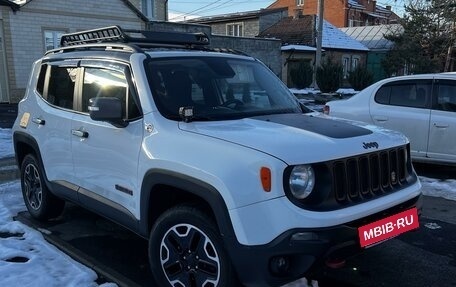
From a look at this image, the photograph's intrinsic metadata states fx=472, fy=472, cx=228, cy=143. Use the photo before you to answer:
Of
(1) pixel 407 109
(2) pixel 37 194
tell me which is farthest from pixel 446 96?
(2) pixel 37 194

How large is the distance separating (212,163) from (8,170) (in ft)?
19.7

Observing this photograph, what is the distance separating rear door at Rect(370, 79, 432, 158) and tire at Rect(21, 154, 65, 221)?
4916mm

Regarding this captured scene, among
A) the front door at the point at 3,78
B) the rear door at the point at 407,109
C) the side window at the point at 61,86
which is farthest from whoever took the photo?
the front door at the point at 3,78

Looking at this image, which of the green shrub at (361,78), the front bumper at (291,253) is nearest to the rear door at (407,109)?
the front bumper at (291,253)

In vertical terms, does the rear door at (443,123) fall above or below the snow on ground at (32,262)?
above

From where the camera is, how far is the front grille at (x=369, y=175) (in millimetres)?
3004

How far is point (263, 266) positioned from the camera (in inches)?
110

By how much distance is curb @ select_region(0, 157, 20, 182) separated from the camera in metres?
7.37

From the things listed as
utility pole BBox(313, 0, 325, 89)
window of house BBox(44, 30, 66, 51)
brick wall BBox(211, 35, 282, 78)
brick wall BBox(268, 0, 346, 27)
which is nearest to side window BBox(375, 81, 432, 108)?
window of house BBox(44, 30, 66, 51)

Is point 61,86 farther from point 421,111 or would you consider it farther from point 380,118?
point 421,111

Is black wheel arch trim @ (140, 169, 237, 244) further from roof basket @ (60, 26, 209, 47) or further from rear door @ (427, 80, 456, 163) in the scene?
rear door @ (427, 80, 456, 163)

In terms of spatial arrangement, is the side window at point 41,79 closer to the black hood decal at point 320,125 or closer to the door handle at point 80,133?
the door handle at point 80,133

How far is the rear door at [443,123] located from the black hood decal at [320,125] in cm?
381

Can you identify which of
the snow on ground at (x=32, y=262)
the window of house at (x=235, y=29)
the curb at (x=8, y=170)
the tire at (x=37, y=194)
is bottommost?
the curb at (x=8, y=170)
